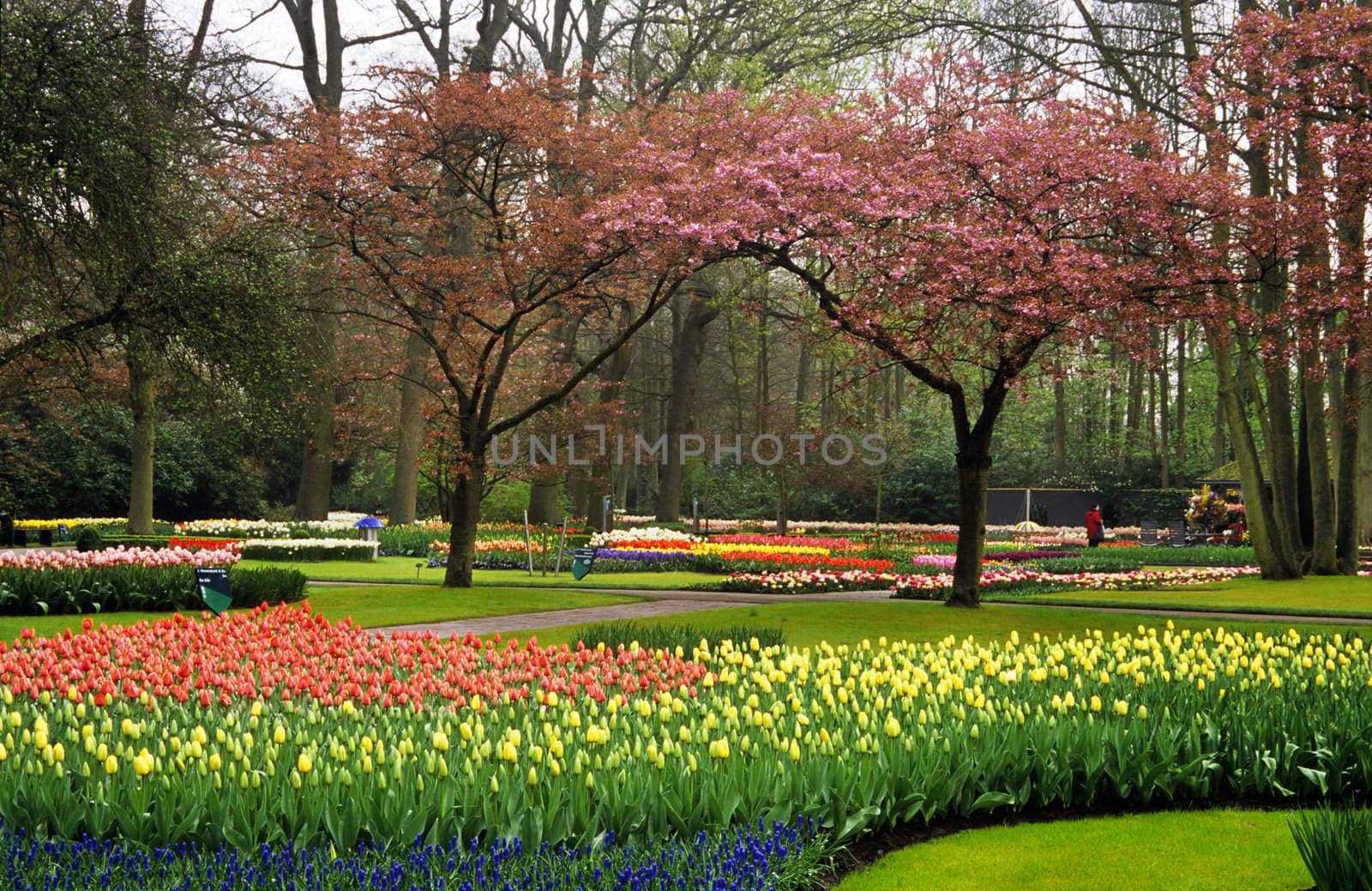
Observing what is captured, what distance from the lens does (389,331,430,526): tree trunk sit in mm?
30172

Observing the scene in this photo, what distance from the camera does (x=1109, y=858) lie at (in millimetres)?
5828

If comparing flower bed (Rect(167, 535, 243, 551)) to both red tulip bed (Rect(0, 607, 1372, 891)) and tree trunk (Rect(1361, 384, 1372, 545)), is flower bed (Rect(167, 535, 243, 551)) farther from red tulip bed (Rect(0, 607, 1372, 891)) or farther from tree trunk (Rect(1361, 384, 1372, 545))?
tree trunk (Rect(1361, 384, 1372, 545))

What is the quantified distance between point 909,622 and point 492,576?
36.3ft

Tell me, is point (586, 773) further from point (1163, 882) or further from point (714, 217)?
point (714, 217)

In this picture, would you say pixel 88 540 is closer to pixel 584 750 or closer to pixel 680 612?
pixel 680 612

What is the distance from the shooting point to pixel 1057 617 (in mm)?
14906

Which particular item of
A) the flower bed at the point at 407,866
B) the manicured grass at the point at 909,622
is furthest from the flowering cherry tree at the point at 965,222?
the flower bed at the point at 407,866

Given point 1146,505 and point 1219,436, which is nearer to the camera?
point 1146,505

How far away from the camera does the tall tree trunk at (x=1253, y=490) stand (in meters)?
20.3

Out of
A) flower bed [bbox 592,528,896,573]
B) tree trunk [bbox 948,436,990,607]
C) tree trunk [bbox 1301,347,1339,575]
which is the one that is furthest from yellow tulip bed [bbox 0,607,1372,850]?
flower bed [bbox 592,528,896,573]

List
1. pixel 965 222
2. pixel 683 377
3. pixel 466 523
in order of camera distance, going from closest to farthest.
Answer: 1. pixel 965 222
2. pixel 466 523
3. pixel 683 377

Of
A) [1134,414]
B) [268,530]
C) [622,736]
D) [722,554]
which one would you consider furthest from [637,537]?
[1134,414]

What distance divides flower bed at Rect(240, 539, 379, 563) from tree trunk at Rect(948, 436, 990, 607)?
48.7 ft

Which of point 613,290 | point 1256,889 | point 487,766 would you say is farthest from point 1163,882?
point 613,290
